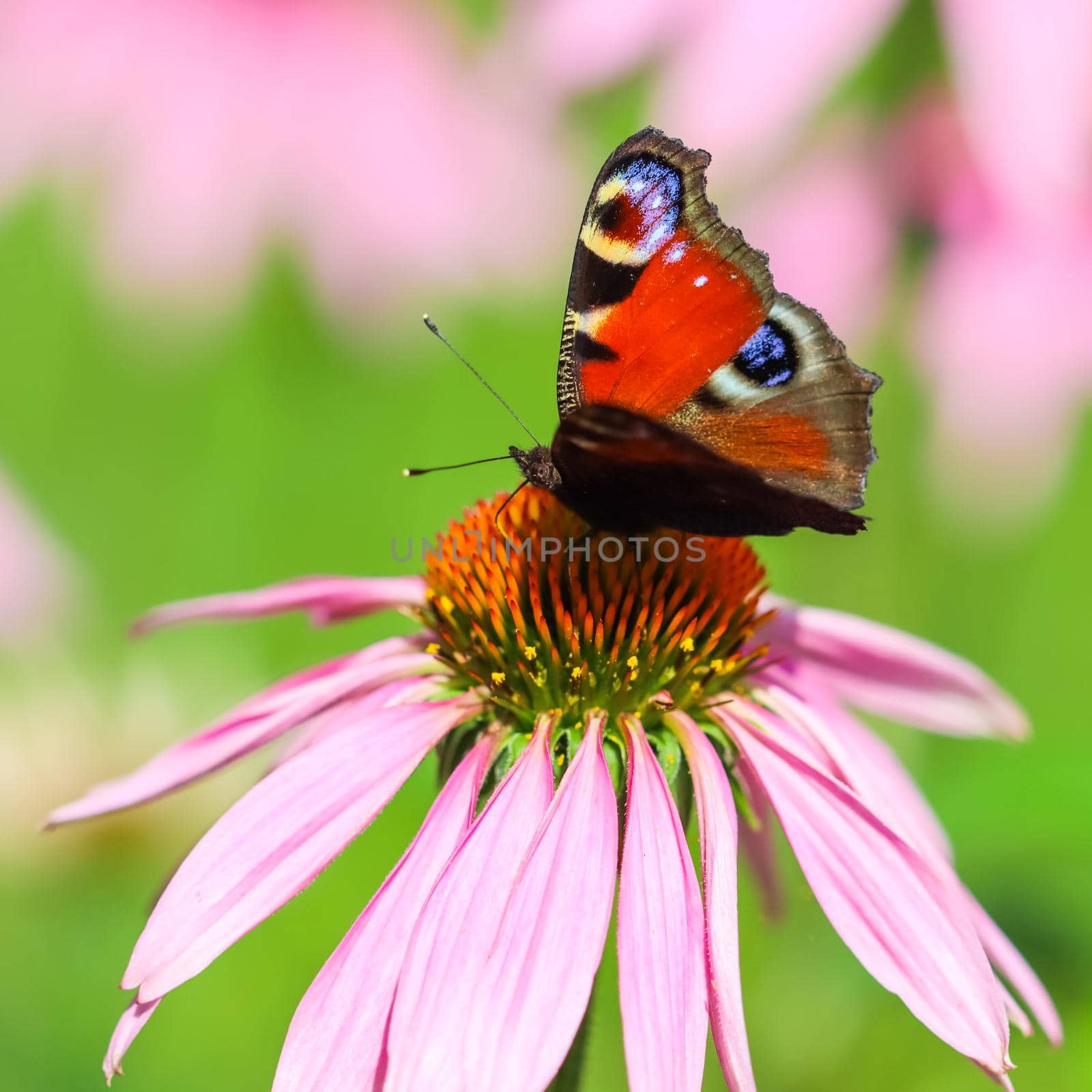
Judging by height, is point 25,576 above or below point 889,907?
above

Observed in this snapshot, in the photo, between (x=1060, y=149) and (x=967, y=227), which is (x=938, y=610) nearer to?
(x=967, y=227)

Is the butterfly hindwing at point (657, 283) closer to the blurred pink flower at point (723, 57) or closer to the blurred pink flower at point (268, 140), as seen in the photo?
the blurred pink flower at point (723, 57)

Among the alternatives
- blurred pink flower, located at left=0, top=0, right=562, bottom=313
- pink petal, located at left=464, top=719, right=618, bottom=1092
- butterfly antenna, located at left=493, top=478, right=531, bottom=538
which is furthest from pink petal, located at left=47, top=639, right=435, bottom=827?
blurred pink flower, located at left=0, top=0, right=562, bottom=313

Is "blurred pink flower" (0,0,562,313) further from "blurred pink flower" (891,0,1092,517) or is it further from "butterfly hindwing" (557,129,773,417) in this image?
"butterfly hindwing" (557,129,773,417)

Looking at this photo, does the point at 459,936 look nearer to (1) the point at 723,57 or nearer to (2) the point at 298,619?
(1) the point at 723,57

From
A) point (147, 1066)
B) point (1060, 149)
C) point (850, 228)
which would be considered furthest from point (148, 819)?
point (1060, 149)

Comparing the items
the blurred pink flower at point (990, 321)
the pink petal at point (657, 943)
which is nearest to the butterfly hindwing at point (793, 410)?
the pink petal at point (657, 943)

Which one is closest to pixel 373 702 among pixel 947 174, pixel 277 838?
pixel 277 838
